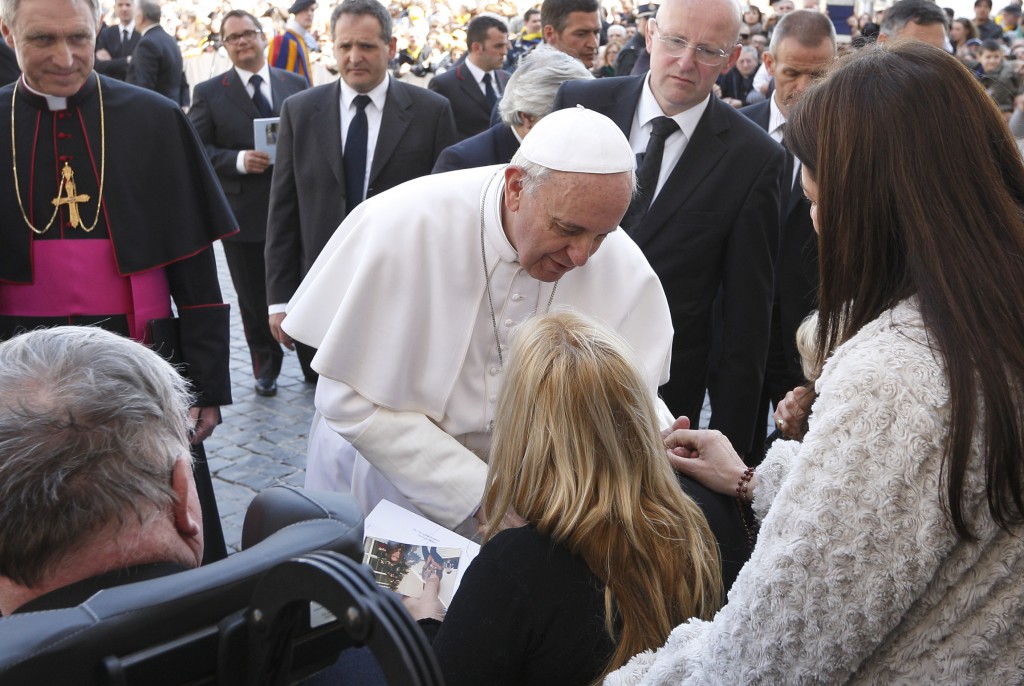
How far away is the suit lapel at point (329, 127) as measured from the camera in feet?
17.0

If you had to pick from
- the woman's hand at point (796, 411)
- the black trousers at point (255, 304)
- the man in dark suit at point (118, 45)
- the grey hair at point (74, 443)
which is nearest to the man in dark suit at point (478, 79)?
the black trousers at point (255, 304)

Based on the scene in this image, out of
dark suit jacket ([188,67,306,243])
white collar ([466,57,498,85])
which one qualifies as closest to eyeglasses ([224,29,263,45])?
dark suit jacket ([188,67,306,243])

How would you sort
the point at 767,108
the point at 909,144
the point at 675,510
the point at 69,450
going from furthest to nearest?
the point at 767,108
the point at 675,510
the point at 909,144
the point at 69,450

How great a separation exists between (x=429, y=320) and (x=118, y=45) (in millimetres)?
10935

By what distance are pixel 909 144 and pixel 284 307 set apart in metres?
3.81

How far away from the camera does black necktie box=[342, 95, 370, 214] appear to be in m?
5.25

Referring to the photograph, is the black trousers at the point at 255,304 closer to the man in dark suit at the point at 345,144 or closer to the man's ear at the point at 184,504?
the man in dark suit at the point at 345,144

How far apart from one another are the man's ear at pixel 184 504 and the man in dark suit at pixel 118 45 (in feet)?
36.4

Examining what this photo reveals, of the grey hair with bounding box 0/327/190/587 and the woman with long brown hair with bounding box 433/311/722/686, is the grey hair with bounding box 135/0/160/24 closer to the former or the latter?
the woman with long brown hair with bounding box 433/311/722/686

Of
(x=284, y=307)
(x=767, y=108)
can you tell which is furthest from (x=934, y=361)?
(x=284, y=307)

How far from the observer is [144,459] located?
4.57 ft

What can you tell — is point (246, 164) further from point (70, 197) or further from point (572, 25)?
point (70, 197)

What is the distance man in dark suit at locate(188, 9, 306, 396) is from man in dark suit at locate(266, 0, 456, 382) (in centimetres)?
98

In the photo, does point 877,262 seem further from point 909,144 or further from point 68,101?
point 68,101
